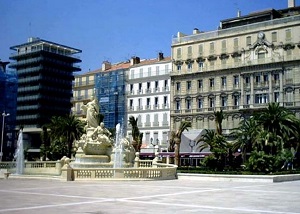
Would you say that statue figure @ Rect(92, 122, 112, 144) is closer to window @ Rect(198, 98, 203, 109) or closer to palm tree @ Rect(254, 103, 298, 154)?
palm tree @ Rect(254, 103, 298, 154)

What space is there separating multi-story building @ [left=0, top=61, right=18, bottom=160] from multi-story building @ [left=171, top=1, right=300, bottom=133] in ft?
140

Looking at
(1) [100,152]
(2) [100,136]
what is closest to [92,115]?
(2) [100,136]

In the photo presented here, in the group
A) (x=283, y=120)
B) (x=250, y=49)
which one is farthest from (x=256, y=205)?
(x=250, y=49)

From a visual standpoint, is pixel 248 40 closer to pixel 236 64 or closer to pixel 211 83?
pixel 236 64

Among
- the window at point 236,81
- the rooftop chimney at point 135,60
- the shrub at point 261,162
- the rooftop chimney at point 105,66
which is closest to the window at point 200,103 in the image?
the window at point 236,81

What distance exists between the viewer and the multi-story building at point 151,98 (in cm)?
7838

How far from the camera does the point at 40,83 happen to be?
104 m

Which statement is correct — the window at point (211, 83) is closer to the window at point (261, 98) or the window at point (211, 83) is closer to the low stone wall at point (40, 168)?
the window at point (261, 98)

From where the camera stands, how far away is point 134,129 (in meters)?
60.7

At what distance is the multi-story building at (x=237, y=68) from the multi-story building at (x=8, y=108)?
140 ft

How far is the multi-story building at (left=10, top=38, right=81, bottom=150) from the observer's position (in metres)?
103

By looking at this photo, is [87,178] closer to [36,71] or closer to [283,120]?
[283,120]

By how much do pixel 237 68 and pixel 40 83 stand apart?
173ft

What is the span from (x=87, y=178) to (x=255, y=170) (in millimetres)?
14394
